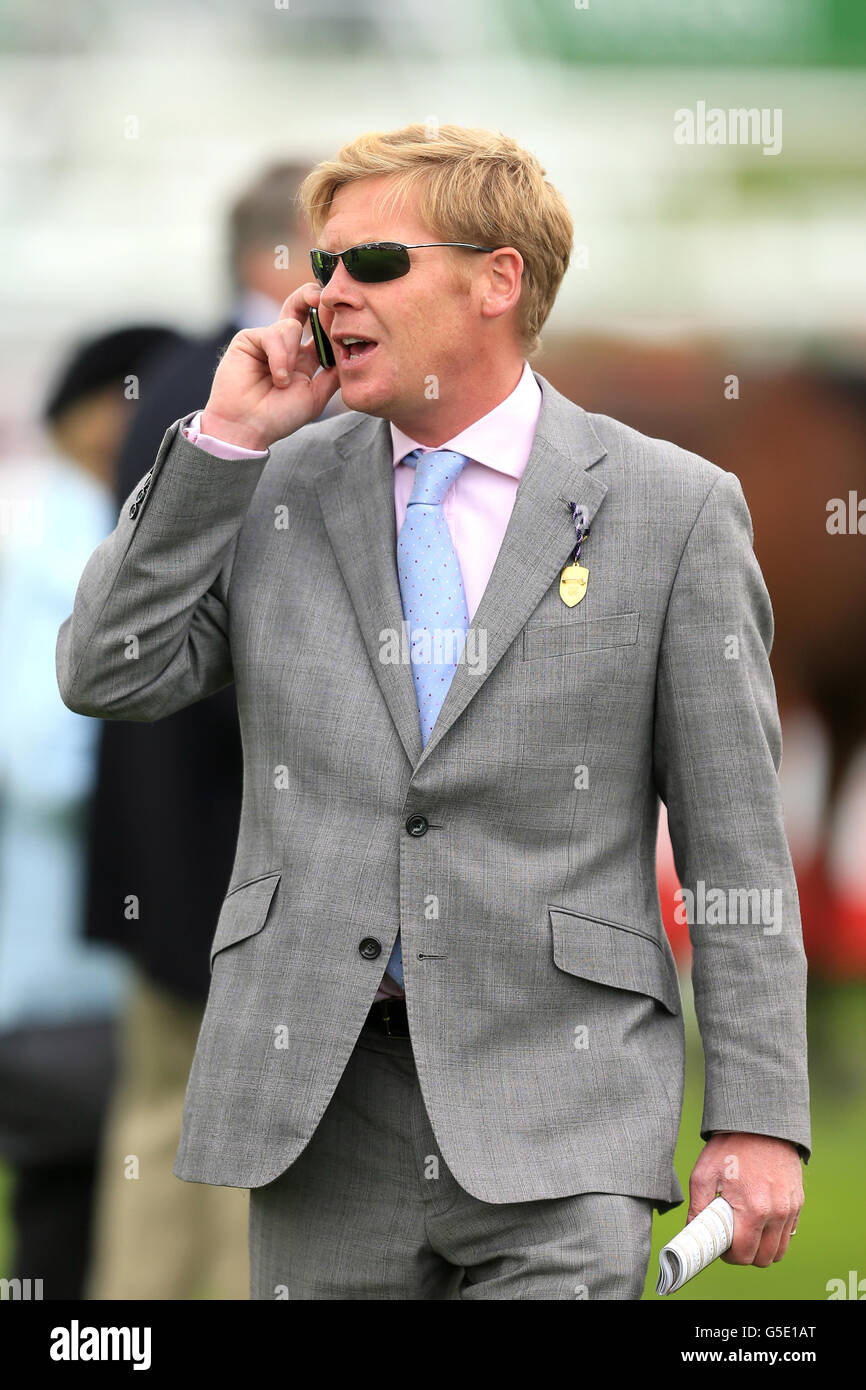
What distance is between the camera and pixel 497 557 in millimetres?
2498

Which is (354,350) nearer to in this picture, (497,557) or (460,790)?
(497,557)

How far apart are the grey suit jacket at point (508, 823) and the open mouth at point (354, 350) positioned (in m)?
0.20

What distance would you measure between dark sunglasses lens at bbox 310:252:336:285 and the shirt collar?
0.24m

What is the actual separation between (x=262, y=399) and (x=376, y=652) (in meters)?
0.40

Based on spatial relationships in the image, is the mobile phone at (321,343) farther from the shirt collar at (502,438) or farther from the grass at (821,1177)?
the grass at (821,1177)

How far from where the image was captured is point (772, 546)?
5863 millimetres

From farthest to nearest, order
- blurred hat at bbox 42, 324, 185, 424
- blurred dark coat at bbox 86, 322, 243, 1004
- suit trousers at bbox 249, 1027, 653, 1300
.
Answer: blurred hat at bbox 42, 324, 185, 424
blurred dark coat at bbox 86, 322, 243, 1004
suit trousers at bbox 249, 1027, 653, 1300

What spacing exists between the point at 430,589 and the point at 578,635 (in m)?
0.21

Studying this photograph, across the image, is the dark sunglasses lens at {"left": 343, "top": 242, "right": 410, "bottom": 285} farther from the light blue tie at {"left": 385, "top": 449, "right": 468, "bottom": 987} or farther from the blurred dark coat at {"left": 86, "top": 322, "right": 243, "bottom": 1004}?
the blurred dark coat at {"left": 86, "top": 322, "right": 243, "bottom": 1004}

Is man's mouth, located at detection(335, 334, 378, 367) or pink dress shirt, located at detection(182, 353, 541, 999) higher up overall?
man's mouth, located at detection(335, 334, 378, 367)

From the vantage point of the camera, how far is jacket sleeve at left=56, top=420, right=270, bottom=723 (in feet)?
8.13

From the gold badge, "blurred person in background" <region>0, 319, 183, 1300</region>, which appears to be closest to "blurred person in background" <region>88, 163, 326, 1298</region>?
"blurred person in background" <region>0, 319, 183, 1300</region>

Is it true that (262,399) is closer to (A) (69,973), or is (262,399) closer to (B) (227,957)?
(B) (227,957)
